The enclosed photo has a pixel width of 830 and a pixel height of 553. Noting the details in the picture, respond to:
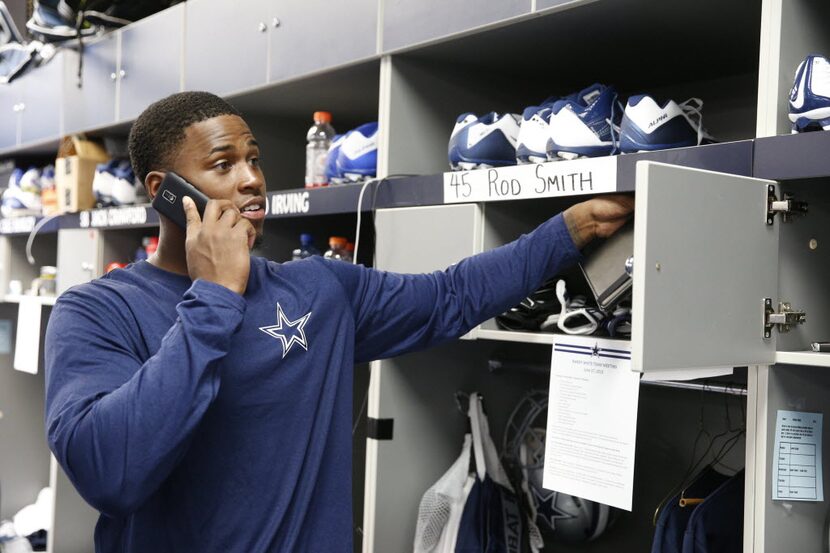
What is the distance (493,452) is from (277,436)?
0.92m

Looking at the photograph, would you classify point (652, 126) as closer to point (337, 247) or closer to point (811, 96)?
point (811, 96)

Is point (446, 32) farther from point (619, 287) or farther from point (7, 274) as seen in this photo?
point (7, 274)

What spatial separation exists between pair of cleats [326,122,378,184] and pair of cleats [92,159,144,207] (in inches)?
48.7

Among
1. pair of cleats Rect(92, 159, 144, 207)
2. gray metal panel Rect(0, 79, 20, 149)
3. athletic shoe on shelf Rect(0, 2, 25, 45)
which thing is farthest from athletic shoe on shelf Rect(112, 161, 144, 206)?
athletic shoe on shelf Rect(0, 2, 25, 45)

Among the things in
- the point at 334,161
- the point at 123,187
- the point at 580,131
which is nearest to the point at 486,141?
the point at 580,131

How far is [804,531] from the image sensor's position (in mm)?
1430

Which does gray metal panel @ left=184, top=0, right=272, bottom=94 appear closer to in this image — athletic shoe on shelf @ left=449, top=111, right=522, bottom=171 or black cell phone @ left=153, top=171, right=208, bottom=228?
athletic shoe on shelf @ left=449, top=111, right=522, bottom=171

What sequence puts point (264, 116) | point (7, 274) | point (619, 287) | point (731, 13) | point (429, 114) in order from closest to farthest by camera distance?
1. point (619, 287)
2. point (731, 13)
3. point (429, 114)
4. point (264, 116)
5. point (7, 274)

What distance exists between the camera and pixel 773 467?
54.5 inches

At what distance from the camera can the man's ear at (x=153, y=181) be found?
4.84ft

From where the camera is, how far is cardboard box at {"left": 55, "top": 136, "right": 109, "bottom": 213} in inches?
131

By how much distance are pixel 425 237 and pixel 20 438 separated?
2827mm

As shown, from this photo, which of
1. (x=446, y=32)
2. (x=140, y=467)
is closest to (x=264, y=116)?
(x=446, y=32)

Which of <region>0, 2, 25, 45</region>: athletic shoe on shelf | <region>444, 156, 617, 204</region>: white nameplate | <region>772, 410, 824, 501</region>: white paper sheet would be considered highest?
<region>0, 2, 25, 45</region>: athletic shoe on shelf
